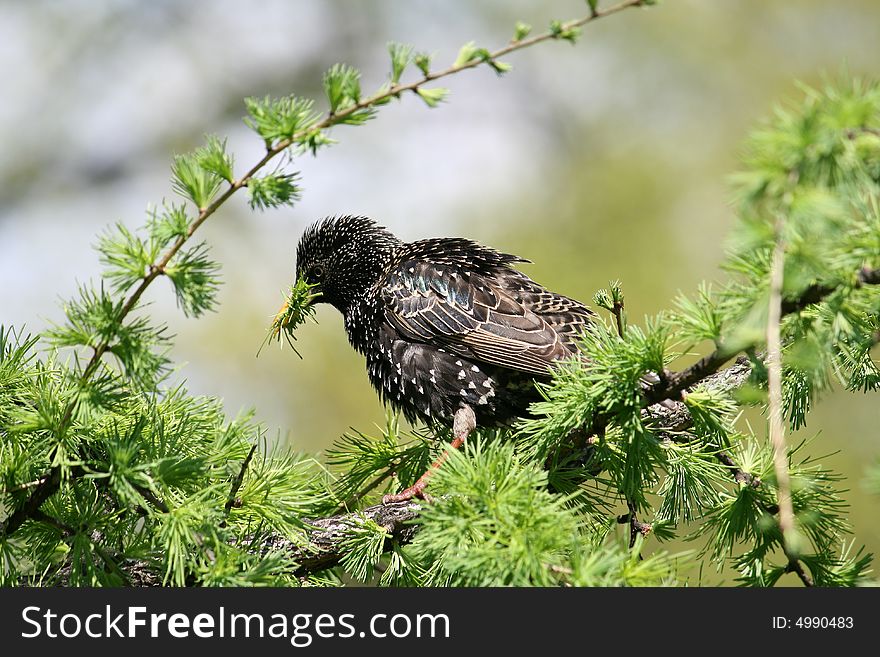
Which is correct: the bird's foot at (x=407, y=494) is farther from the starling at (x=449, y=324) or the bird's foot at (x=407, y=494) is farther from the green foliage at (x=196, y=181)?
the green foliage at (x=196, y=181)

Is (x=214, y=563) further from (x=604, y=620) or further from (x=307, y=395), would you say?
(x=307, y=395)

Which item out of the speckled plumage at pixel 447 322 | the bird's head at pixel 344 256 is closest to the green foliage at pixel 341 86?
the speckled plumage at pixel 447 322

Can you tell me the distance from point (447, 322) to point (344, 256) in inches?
26.1

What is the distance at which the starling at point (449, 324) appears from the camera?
2980mm

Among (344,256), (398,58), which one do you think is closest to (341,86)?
(398,58)

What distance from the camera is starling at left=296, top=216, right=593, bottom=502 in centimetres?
298

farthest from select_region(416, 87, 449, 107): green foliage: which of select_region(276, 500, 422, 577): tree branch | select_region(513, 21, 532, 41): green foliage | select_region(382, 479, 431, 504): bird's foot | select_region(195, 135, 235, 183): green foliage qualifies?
select_region(382, 479, 431, 504): bird's foot

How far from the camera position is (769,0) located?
35.2ft

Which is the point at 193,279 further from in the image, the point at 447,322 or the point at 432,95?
the point at 447,322

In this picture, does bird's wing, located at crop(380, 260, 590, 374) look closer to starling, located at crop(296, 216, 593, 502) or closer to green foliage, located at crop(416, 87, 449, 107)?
starling, located at crop(296, 216, 593, 502)

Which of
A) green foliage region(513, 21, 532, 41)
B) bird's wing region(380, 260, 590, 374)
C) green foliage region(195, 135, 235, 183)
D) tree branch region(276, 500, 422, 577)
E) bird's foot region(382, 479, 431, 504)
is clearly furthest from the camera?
bird's wing region(380, 260, 590, 374)

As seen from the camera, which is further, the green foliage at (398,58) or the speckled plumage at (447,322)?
the speckled plumage at (447,322)

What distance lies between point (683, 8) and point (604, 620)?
10846 millimetres

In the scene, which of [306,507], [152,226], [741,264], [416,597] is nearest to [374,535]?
[306,507]
